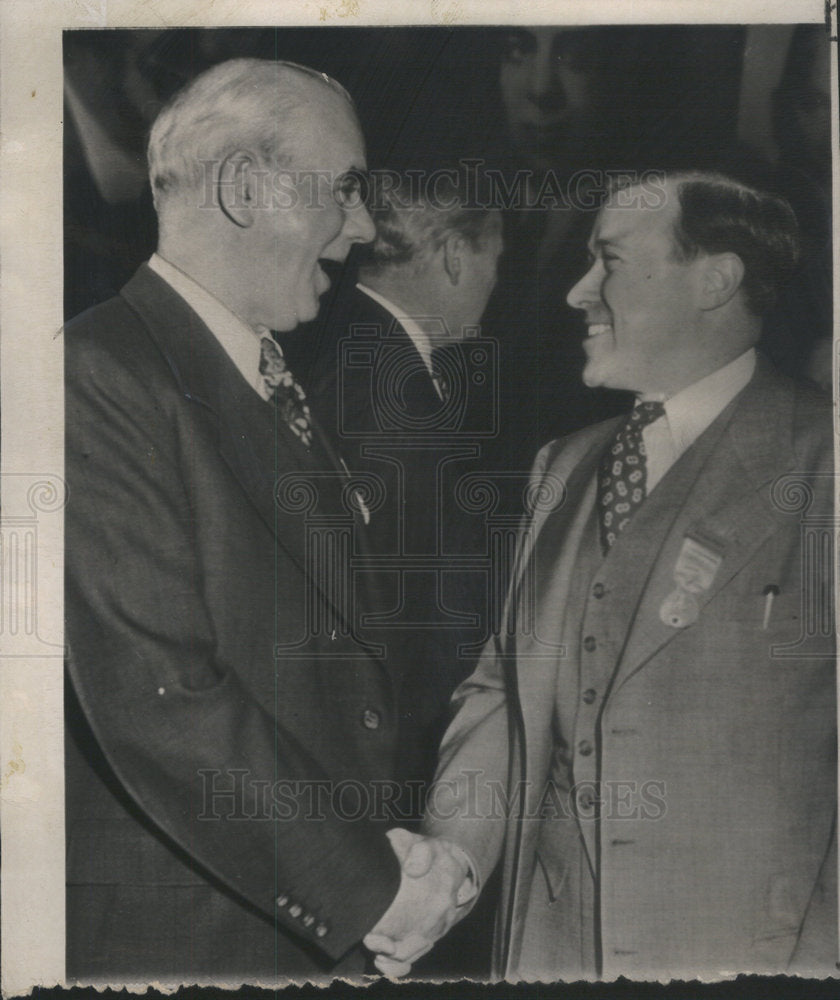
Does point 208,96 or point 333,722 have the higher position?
point 208,96

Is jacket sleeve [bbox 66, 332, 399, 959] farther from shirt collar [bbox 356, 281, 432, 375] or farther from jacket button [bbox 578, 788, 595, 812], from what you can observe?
shirt collar [bbox 356, 281, 432, 375]

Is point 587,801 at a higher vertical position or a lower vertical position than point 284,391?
lower

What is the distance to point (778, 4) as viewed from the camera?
3.87m

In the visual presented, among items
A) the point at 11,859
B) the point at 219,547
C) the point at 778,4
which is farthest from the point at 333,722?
the point at 778,4

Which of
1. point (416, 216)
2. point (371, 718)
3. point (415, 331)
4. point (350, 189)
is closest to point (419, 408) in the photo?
point (415, 331)

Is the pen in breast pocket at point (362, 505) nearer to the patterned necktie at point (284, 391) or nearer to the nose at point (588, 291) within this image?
the patterned necktie at point (284, 391)

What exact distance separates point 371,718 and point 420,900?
2.05ft

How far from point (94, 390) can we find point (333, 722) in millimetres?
1381

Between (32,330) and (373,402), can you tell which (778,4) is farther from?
(32,330)

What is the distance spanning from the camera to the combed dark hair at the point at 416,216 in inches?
149

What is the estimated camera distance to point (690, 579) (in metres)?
3.71

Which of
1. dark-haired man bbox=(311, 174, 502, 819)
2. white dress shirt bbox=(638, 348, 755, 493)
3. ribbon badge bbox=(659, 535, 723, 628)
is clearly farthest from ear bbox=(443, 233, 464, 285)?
ribbon badge bbox=(659, 535, 723, 628)

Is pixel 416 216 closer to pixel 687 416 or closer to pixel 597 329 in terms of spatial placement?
pixel 597 329

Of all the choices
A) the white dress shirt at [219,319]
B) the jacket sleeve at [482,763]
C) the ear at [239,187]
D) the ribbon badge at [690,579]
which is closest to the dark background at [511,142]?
the white dress shirt at [219,319]
